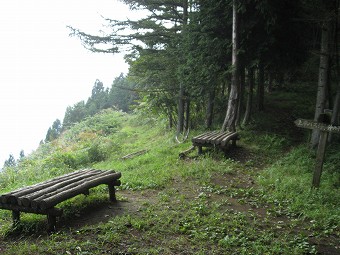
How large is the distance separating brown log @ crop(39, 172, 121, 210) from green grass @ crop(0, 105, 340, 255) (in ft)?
1.69

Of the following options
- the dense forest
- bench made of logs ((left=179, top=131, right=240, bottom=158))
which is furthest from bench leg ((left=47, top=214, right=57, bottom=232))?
the dense forest

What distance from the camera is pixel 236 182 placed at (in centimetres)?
845

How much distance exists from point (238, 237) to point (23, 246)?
353cm

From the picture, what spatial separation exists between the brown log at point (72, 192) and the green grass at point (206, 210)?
0.52m

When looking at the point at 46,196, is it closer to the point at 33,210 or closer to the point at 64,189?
the point at 33,210

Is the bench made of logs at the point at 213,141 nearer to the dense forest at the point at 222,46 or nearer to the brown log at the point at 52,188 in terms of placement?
the dense forest at the point at 222,46

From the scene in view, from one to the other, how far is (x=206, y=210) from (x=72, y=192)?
9.24 ft

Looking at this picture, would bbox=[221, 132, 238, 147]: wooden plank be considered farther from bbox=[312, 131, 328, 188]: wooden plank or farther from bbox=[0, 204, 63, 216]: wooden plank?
bbox=[0, 204, 63, 216]: wooden plank

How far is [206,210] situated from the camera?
20.5 ft

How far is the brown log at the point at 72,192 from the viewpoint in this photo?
5.22m

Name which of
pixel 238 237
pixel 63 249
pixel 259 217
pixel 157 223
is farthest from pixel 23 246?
pixel 259 217

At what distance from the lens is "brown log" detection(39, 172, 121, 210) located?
5217 millimetres

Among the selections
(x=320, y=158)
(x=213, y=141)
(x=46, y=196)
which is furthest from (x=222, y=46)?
(x=46, y=196)

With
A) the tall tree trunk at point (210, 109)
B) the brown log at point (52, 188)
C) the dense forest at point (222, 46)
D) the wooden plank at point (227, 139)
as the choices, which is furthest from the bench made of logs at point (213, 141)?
the brown log at point (52, 188)
